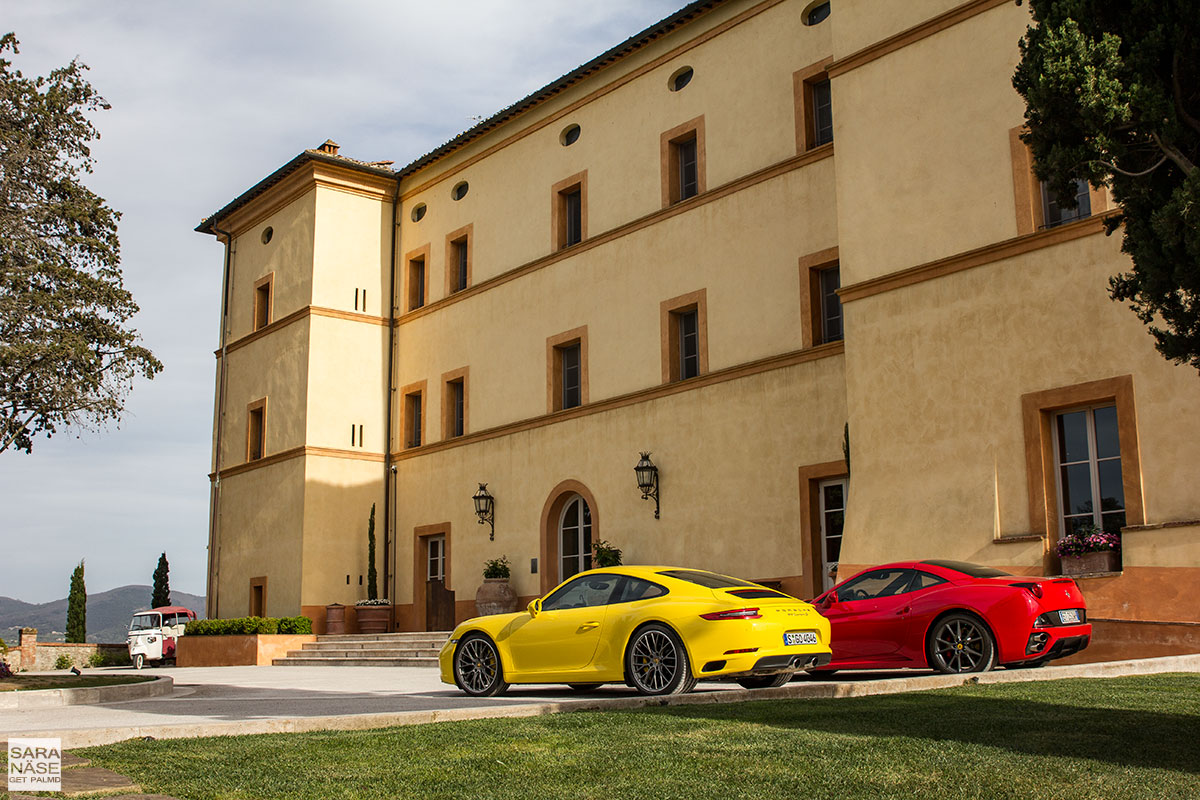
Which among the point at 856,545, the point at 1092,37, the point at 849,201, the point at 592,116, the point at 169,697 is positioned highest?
the point at 592,116

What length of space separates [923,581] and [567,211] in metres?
15.4

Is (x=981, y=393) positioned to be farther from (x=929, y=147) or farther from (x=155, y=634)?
(x=155, y=634)

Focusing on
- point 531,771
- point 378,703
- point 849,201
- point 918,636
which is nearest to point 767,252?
point 849,201

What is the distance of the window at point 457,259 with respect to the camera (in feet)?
94.7

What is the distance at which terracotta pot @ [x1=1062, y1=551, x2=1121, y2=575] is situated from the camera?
14039 millimetres

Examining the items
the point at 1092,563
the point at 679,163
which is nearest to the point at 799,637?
the point at 1092,563

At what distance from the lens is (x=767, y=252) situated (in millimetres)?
21250

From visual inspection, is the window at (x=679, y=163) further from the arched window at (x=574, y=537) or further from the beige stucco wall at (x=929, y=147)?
the arched window at (x=574, y=537)

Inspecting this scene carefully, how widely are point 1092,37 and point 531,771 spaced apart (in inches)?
225

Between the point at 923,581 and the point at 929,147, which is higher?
the point at 929,147

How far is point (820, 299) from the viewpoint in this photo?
2048cm

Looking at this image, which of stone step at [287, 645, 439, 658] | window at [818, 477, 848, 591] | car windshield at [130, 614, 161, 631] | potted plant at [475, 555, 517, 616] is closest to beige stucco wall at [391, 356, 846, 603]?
potted plant at [475, 555, 517, 616]

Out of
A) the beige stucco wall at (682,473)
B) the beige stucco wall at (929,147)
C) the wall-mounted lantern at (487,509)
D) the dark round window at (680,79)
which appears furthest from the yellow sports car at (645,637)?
the dark round window at (680,79)

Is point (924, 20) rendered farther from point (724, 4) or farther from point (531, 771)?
A: point (531, 771)
